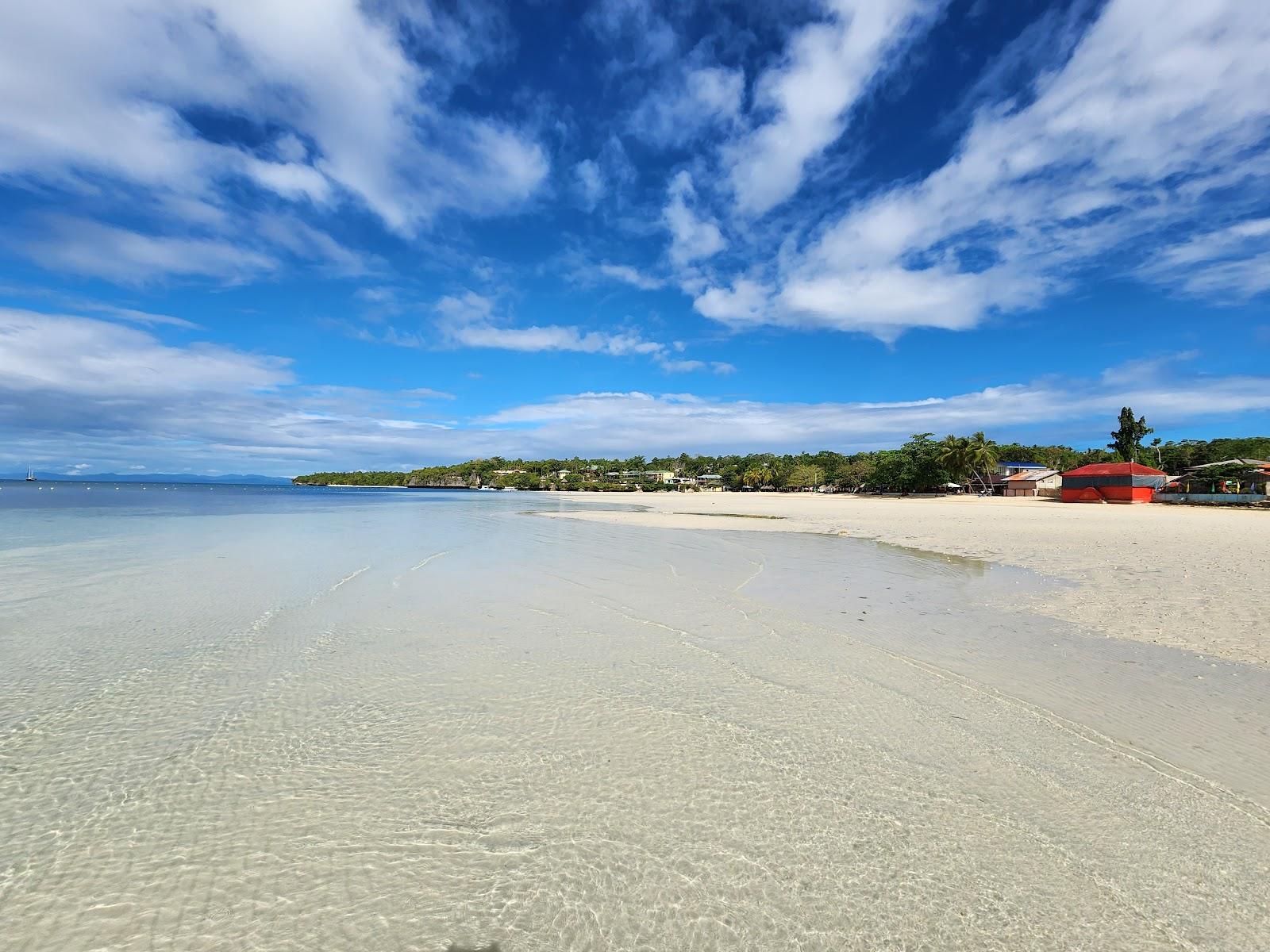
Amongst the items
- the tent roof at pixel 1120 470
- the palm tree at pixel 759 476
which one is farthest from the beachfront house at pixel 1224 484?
the palm tree at pixel 759 476

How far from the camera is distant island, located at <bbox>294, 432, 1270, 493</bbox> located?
6831 centimetres

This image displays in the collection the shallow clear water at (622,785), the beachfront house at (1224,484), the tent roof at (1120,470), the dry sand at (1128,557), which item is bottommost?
the dry sand at (1128,557)

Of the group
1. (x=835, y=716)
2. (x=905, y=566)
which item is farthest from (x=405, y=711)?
(x=905, y=566)

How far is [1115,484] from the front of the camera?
47812 millimetres

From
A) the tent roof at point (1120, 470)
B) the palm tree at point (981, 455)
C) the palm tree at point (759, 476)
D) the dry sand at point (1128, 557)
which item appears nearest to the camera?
the dry sand at point (1128, 557)

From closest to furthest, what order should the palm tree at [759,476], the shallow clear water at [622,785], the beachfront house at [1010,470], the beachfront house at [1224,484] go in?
1. the shallow clear water at [622,785]
2. the beachfront house at [1224,484]
3. the beachfront house at [1010,470]
4. the palm tree at [759,476]

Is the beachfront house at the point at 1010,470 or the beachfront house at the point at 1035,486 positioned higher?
the beachfront house at the point at 1010,470

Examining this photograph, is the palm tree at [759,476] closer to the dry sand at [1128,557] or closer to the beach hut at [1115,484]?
the beach hut at [1115,484]

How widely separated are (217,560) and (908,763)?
17453mm

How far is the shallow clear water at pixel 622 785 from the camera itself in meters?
2.91

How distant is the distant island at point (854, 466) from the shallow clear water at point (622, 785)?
225 ft

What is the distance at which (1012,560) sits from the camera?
1595 cm

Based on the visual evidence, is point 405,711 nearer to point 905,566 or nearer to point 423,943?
point 423,943

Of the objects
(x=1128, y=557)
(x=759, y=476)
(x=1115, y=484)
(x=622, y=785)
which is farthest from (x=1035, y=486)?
(x=622, y=785)
